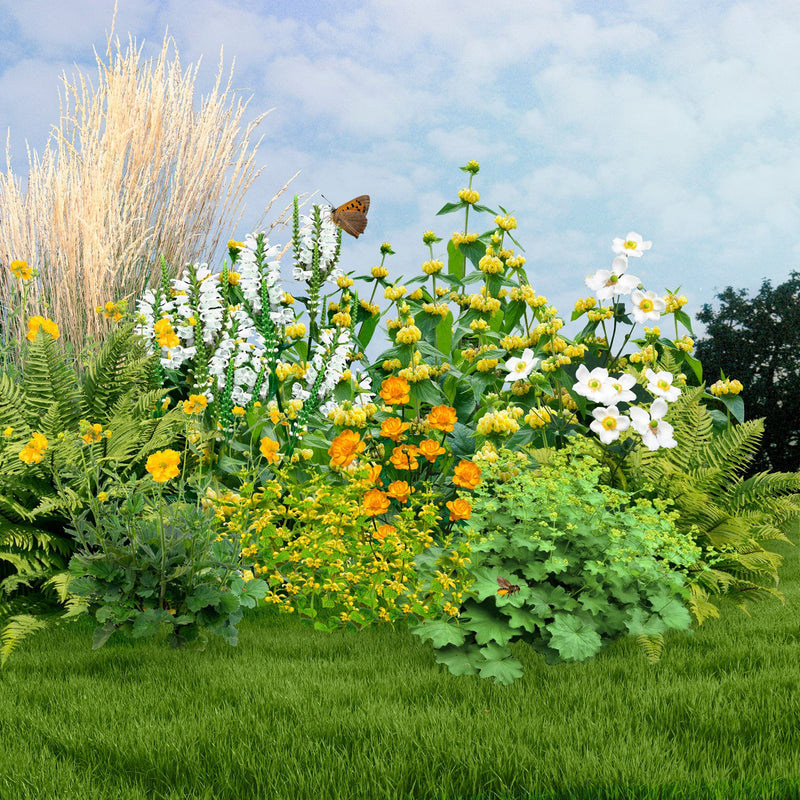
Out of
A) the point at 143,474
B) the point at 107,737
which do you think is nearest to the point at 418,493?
the point at 143,474

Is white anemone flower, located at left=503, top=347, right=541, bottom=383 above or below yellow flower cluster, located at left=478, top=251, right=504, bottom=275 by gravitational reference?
below

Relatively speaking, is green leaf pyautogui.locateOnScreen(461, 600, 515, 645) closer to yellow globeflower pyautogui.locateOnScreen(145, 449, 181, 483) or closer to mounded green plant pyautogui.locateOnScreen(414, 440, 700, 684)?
mounded green plant pyautogui.locateOnScreen(414, 440, 700, 684)

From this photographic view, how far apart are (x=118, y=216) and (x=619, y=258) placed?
4.98 meters

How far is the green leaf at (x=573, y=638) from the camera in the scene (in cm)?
243

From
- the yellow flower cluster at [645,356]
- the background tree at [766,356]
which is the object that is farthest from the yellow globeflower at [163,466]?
the background tree at [766,356]

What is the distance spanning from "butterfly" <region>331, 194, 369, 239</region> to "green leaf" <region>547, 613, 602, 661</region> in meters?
3.74

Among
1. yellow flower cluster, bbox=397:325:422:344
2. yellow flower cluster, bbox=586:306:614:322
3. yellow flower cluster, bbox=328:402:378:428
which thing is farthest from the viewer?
yellow flower cluster, bbox=586:306:614:322

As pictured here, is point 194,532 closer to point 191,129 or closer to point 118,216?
point 118,216

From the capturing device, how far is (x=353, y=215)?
5.70 meters

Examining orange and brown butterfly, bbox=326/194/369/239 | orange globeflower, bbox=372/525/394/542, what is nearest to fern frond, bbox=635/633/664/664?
orange globeflower, bbox=372/525/394/542

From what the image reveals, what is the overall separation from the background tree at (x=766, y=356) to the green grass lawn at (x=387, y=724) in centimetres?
960

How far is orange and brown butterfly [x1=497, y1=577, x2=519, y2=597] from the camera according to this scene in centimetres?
263

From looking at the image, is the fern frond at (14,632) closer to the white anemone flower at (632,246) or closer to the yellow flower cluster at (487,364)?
the yellow flower cluster at (487,364)

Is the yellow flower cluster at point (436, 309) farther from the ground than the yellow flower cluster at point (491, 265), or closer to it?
closer to it
